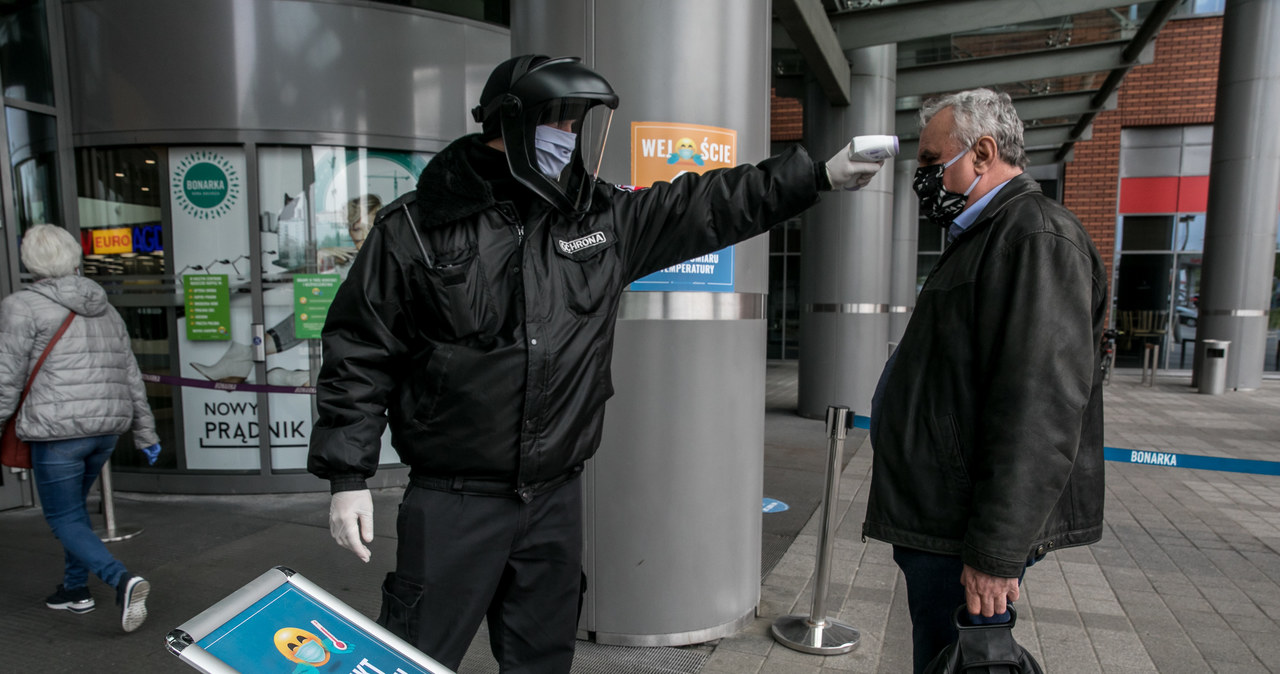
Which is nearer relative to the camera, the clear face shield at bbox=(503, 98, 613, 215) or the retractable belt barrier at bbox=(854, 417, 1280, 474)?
the clear face shield at bbox=(503, 98, 613, 215)

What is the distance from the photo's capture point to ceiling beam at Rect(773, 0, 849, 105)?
649cm

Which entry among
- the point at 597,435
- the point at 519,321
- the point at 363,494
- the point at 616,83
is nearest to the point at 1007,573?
the point at 597,435

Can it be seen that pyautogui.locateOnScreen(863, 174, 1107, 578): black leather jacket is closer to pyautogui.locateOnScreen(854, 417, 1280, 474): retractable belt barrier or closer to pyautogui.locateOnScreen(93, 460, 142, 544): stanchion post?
pyautogui.locateOnScreen(854, 417, 1280, 474): retractable belt barrier

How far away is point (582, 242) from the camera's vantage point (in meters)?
2.13

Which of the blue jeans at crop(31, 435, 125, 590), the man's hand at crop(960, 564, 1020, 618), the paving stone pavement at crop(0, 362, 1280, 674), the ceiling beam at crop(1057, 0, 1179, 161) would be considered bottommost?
the paving stone pavement at crop(0, 362, 1280, 674)

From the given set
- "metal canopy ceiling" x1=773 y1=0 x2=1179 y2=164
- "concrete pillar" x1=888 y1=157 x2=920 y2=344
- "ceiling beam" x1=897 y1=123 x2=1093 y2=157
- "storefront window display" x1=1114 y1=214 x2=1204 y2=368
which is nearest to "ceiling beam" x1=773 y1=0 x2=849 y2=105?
"metal canopy ceiling" x1=773 y1=0 x2=1179 y2=164

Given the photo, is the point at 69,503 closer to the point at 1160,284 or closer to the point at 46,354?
the point at 46,354

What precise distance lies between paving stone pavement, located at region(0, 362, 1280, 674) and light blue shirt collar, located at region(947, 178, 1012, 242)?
2.05 meters

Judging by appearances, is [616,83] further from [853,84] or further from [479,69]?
[853,84]

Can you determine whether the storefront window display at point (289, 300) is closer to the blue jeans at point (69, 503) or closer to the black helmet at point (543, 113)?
the blue jeans at point (69, 503)

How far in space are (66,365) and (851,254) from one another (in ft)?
26.9

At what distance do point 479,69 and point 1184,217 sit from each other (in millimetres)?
16262

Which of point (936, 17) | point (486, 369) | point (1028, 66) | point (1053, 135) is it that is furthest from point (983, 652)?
point (1053, 135)

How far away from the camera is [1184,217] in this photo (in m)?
16.3
